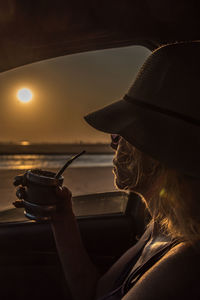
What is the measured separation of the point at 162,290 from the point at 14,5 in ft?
4.81

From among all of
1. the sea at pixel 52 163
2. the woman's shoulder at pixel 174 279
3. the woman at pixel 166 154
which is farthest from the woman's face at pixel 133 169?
the sea at pixel 52 163

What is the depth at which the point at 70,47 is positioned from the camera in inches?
74.4

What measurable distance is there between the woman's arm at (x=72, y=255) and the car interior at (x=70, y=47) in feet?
1.87

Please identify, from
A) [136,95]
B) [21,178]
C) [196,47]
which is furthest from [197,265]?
[21,178]

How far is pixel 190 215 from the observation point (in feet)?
3.02

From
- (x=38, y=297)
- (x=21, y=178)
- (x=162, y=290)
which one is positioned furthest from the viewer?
(x=38, y=297)

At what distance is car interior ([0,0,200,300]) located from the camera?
1.67 meters

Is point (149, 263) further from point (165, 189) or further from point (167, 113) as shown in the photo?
point (167, 113)

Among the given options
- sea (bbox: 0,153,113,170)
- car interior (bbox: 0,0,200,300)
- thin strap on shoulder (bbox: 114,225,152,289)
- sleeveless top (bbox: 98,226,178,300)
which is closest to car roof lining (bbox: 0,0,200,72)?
car interior (bbox: 0,0,200,300)

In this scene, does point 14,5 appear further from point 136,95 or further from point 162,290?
point 162,290

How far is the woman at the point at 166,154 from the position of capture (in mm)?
824

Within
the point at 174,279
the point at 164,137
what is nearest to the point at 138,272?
the point at 174,279

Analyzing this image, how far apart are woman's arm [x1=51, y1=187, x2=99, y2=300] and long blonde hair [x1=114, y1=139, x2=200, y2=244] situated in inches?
18.5

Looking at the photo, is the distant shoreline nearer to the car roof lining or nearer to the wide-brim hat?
the car roof lining
